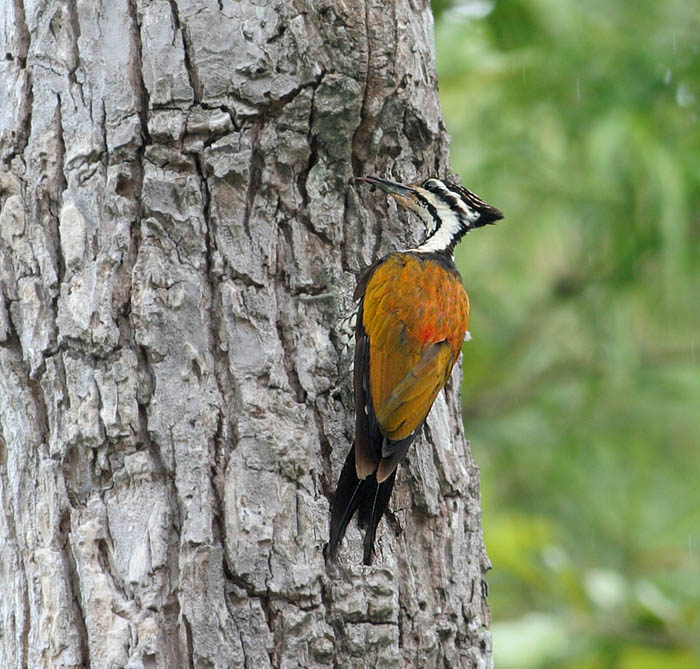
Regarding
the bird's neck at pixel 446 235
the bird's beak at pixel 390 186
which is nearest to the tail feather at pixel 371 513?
the bird's beak at pixel 390 186

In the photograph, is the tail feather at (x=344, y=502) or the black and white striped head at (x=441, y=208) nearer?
the tail feather at (x=344, y=502)

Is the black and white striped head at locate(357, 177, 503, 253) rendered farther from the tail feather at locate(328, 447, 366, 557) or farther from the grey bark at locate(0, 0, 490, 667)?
the tail feather at locate(328, 447, 366, 557)

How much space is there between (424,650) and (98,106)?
5.97ft

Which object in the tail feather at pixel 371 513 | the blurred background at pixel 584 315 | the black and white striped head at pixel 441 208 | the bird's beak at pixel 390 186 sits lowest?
the tail feather at pixel 371 513

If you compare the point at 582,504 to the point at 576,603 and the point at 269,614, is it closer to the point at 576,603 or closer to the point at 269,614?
the point at 576,603

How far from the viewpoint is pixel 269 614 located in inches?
99.7

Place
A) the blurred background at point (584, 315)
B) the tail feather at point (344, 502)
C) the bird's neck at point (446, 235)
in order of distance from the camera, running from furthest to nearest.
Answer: the blurred background at point (584, 315), the bird's neck at point (446, 235), the tail feather at point (344, 502)

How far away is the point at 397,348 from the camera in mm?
3166

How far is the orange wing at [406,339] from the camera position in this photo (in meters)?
2.88

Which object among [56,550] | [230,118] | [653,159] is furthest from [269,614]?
[653,159]

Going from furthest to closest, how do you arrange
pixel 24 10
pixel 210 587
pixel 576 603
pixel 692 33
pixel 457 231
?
pixel 692 33 → pixel 576 603 → pixel 457 231 → pixel 24 10 → pixel 210 587

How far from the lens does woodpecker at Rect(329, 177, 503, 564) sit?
8.88 ft

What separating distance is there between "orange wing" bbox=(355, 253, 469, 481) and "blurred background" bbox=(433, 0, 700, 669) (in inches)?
74.9

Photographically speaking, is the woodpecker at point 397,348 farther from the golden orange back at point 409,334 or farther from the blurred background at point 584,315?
the blurred background at point 584,315
